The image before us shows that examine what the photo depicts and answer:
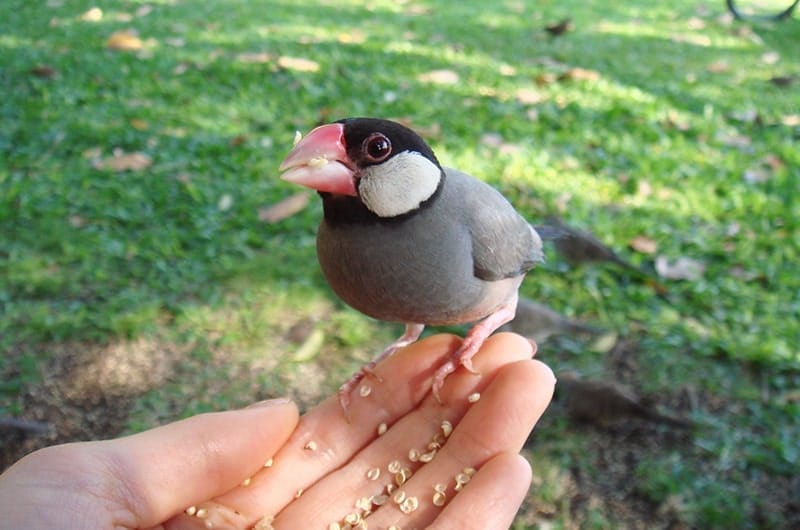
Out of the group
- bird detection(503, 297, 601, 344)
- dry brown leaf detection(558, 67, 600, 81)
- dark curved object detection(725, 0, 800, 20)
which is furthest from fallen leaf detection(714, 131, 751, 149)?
bird detection(503, 297, 601, 344)

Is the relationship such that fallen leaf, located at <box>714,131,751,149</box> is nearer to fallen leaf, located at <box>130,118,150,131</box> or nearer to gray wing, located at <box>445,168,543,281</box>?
gray wing, located at <box>445,168,543,281</box>

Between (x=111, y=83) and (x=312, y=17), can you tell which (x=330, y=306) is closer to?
(x=111, y=83)

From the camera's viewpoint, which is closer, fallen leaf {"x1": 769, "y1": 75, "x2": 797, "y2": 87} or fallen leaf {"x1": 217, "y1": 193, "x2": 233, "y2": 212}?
fallen leaf {"x1": 217, "y1": 193, "x2": 233, "y2": 212}

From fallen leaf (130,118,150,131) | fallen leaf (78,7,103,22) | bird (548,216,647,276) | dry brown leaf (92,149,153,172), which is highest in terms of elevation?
fallen leaf (78,7,103,22)

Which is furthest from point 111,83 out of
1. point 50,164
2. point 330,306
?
point 330,306

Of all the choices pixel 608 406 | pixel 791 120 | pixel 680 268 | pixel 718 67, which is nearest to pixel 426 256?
pixel 608 406

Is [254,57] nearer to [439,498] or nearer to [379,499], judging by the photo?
[379,499]
